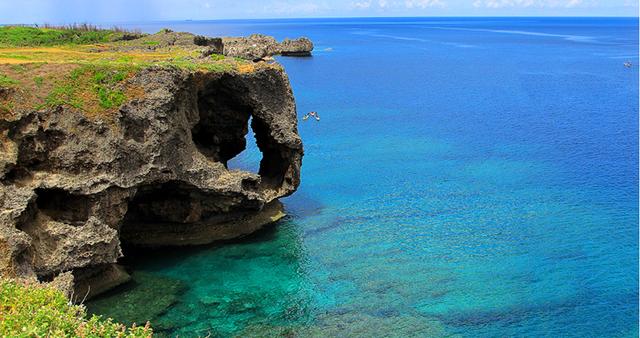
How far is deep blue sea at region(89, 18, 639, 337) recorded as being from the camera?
2888 centimetres

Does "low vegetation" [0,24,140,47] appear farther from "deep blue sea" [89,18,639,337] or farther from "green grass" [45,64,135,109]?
"green grass" [45,64,135,109]

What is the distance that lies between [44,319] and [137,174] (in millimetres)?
16338

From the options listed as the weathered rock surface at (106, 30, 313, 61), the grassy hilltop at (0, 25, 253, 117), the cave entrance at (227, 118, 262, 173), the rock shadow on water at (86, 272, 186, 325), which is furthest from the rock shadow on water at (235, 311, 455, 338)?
→ the cave entrance at (227, 118, 262, 173)

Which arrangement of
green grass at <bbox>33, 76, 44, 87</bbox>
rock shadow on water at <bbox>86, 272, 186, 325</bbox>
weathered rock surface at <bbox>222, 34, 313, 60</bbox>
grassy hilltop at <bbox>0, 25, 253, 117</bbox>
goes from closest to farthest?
rock shadow on water at <bbox>86, 272, 186, 325</bbox>, grassy hilltop at <bbox>0, 25, 253, 117</bbox>, green grass at <bbox>33, 76, 44, 87</bbox>, weathered rock surface at <bbox>222, 34, 313, 60</bbox>

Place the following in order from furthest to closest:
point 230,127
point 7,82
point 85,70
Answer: point 230,127
point 85,70
point 7,82

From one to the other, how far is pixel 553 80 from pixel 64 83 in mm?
96308

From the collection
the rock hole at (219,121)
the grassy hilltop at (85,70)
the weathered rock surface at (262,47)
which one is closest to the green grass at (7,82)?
the grassy hilltop at (85,70)

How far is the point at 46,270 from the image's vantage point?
1054 inches

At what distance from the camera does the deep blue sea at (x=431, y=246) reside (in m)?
28.9

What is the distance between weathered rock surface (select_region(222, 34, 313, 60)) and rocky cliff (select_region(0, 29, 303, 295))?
89.2m

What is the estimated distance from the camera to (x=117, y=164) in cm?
2991

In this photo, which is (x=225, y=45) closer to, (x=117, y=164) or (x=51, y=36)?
(x=51, y=36)

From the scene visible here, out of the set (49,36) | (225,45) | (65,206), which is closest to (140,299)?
(65,206)

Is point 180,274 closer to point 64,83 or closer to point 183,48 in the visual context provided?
point 64,83
